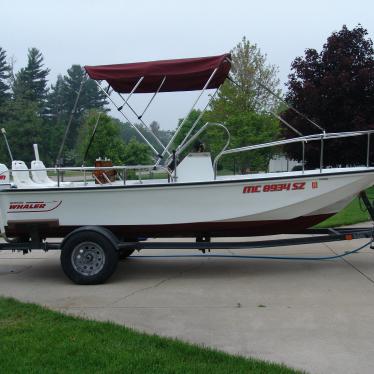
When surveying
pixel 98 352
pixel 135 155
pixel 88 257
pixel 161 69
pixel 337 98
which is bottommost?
pixel 98 352

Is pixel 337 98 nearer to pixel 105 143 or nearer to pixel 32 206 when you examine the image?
pixel 105 143

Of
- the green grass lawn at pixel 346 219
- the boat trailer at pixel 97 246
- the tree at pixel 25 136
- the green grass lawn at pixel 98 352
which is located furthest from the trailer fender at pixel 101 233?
the tree at pixel 25 136

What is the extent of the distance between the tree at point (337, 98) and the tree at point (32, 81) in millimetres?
31205

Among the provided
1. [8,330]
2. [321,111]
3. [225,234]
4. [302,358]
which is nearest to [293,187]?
[225,234]

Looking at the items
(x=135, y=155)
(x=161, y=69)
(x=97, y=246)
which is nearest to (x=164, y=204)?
(x=97, y=246)

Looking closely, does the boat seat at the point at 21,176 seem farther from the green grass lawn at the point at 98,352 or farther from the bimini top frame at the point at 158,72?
the green grass lawn at the point at 98,352

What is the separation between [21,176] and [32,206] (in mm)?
866

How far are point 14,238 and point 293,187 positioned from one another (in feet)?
14.1

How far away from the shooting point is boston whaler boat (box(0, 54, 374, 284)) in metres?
7.39

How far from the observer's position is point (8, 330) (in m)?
5.21

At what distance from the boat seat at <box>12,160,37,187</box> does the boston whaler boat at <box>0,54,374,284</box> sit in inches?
1.6

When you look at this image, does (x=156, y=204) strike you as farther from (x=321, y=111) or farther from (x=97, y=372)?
(x=321, y=111)

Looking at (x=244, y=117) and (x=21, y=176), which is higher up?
(x=244, y=117)

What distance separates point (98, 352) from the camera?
4551 millimetres
